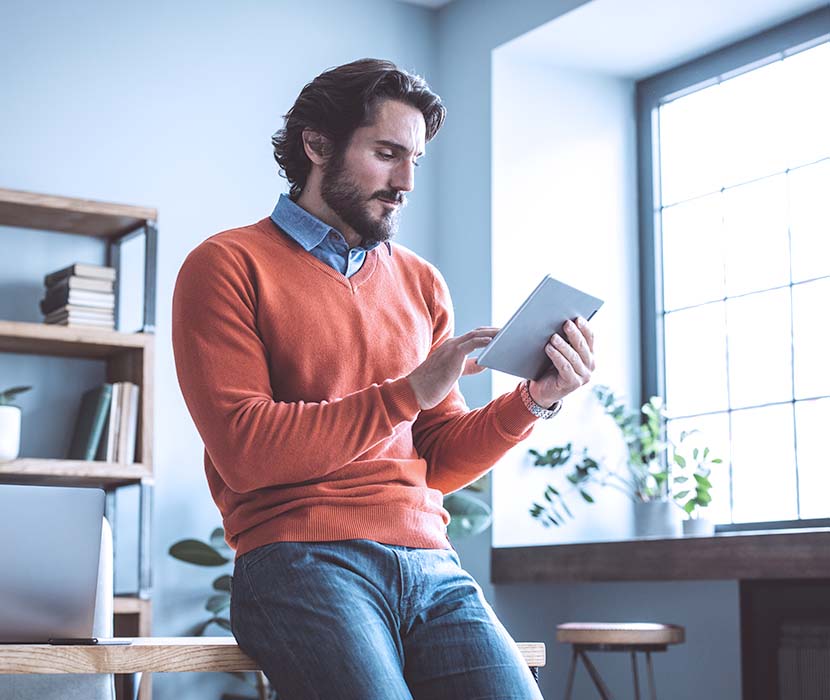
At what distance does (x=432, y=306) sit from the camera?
1.98 metres

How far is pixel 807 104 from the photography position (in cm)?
390

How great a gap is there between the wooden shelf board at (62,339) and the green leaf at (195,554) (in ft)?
1.98

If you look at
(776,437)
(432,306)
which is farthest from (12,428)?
(776,437)

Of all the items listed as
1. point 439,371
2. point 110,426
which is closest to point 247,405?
point 439,371

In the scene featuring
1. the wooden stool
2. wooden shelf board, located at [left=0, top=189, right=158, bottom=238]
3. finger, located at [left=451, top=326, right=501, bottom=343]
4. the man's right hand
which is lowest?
the wooden stool

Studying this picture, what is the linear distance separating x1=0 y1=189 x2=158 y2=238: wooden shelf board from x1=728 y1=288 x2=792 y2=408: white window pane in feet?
6.35

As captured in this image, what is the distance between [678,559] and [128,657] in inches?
83.9

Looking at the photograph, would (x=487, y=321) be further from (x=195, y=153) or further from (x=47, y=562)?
(x=47, y=562)

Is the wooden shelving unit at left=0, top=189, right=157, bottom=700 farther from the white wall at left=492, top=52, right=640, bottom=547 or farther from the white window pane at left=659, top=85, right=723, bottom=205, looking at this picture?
the white window pane at left=659, top=85, right=723, bottom=205

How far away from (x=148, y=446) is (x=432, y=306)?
5.75 ft

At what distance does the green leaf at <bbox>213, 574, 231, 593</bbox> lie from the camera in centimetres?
365

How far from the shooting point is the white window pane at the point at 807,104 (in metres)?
3.84

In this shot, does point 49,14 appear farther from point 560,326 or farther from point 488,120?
point 560,326

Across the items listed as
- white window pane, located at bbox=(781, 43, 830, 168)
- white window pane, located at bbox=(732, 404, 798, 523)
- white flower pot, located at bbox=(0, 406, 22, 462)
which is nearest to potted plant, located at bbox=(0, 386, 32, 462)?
white flower pot, located at bbox=(0, 406, 22, 462)
